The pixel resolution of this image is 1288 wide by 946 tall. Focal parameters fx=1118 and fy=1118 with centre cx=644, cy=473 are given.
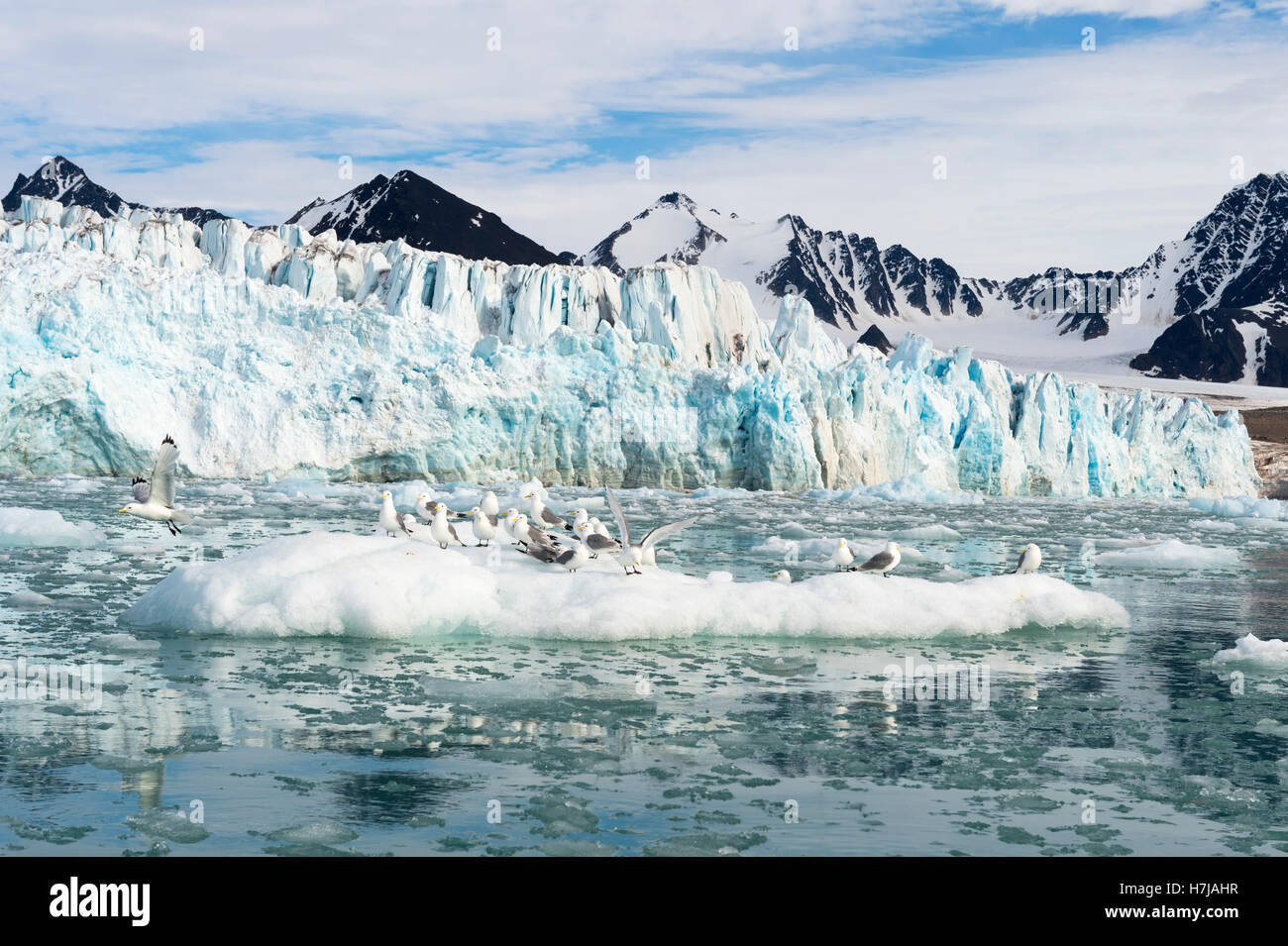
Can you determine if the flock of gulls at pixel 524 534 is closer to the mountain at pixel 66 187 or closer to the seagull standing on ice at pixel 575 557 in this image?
the seagull standing on ice at pixel 575 557

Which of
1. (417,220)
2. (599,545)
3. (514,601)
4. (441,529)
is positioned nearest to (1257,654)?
(599,545)

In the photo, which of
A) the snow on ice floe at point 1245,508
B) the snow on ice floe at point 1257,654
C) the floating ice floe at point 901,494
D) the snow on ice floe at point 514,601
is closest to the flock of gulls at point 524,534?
the snow on ice floe at point 514,601

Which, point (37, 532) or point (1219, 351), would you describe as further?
point (1219, 351)

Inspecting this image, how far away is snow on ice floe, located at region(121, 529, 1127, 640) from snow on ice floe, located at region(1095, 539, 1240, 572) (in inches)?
335

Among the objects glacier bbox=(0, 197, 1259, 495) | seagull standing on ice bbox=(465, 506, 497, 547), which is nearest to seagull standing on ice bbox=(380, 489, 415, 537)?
seagull standing on ice bbox=(465, 506, 497, 547)

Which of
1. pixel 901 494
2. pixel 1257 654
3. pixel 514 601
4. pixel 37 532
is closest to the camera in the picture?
pixel 1257 654

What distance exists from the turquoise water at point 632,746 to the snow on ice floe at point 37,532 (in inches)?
175

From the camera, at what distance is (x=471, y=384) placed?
127 feet

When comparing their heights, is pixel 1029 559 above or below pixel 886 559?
below

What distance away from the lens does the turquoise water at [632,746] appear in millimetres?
5664

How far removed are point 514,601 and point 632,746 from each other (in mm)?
3946

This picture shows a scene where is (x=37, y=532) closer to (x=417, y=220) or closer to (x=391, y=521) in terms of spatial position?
(x=391, y=521)

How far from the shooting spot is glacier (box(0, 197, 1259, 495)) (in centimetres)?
3500

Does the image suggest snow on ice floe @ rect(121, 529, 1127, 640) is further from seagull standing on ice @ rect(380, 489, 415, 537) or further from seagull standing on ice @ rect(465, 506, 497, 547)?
seagull standing on ice @ rect(380, 489, 415, 537)
